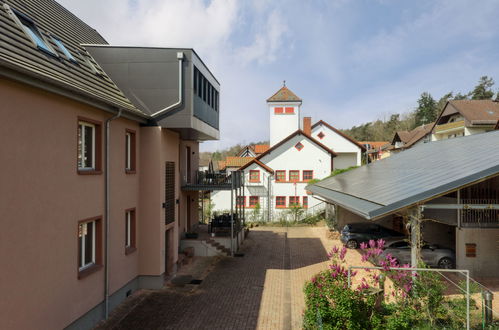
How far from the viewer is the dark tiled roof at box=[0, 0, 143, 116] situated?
25.5 ft

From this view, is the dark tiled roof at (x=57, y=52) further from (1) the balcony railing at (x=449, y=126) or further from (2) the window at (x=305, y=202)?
(1) the balcony railing at (x=449, y=126)

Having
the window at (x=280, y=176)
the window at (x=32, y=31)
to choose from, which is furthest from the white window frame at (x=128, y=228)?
the window at (x=280, y=176)

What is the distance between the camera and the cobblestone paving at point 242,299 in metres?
10.7

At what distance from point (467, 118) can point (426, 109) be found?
40717 millimetres

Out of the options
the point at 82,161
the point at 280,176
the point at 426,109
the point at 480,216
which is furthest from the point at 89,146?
the point at 426,109

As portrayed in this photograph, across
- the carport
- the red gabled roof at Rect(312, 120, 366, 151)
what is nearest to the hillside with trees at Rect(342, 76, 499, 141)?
the red gabled roof at Rect(312, 120, 366, 151)

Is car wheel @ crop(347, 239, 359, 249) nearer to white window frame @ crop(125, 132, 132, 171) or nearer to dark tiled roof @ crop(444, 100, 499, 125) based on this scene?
white window frame @ crop(125, 132, 132, 171)

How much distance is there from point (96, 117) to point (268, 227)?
22389 mm

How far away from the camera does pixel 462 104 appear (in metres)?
39.4

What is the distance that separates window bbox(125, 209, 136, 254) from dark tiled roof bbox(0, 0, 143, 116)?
3.75 meters

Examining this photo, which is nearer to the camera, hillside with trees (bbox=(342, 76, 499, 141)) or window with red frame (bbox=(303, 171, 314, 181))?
window with red frame (bbox=(303, 171, 314, 181))

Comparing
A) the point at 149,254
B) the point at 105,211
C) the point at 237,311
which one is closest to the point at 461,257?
the point at 237,311

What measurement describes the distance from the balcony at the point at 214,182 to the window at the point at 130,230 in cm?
546

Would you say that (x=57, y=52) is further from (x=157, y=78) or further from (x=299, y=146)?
(x=299, y=146)
